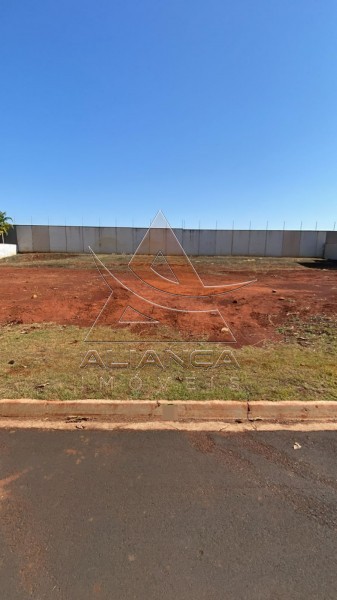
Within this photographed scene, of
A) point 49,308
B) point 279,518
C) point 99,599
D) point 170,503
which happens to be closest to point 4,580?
point 99,599

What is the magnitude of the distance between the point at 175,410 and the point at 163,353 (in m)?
1.67

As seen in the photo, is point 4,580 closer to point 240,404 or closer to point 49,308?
point 240,404

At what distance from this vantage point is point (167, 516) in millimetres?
2035

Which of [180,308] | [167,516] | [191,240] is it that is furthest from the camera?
[191,240]

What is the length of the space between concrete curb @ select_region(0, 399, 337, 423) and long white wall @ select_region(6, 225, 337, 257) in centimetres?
3205

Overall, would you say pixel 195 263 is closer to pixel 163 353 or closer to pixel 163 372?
pixel 163 353

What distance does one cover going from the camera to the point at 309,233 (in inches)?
1346

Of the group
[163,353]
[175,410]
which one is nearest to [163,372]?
[163,353]

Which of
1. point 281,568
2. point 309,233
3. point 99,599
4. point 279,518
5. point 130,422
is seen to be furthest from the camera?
point 309,233

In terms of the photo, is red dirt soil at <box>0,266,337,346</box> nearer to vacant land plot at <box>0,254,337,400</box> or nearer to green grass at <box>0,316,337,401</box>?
vacant land plot at <box>0,254,337,400</box>

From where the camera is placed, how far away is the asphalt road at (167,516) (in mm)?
1645

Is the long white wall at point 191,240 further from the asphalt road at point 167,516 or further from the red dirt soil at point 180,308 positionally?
the asphalt road at point 167,516

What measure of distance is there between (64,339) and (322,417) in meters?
4.20

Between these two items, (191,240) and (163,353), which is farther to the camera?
(191,240)
